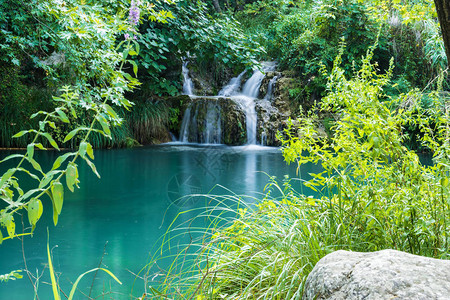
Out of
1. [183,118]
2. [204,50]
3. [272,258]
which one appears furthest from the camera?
[183,118]

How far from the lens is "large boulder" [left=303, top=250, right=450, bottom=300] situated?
41.0 inches

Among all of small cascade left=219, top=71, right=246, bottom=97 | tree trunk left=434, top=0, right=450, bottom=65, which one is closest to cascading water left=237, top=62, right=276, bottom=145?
small cascade left=219, top=71, right=246, bottom=97

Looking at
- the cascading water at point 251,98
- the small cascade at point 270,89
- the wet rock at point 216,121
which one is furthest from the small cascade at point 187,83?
the small cascade at point 270,89

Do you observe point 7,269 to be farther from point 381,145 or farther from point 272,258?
point 381,145

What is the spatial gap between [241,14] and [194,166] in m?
10.6

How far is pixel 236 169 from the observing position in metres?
7.41

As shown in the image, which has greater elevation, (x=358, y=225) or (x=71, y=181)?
(x=71, y=181)

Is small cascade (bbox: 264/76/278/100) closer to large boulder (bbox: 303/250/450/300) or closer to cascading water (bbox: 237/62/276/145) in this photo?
cascading water (bbox: 237/62/276/145)

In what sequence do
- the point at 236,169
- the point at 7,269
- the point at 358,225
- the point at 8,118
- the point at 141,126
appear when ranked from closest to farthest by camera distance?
the point at 358,225, the point at 7,269, the point at 236,169, the point at 8,118, the point at 141,126

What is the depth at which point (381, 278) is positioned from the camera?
3.56 feet

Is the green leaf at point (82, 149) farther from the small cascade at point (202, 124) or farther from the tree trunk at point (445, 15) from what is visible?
the small cascade at point (202, 124)

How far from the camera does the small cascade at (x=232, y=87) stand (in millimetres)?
12605

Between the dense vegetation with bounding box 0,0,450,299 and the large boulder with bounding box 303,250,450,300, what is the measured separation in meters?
0.39

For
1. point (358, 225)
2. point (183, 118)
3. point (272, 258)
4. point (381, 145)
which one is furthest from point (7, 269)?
point (183, 118)
